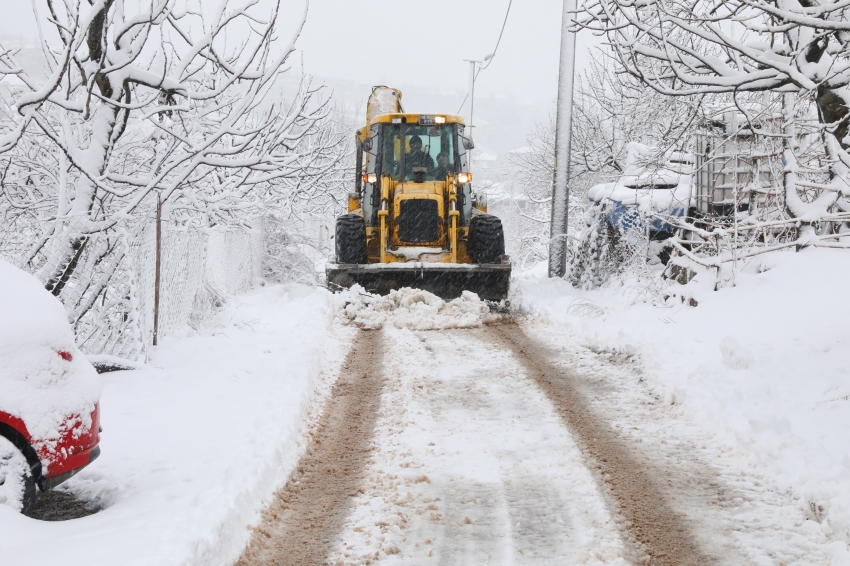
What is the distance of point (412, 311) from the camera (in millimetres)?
11367

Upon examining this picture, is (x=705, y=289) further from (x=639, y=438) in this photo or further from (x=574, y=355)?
(x=639, y=438)

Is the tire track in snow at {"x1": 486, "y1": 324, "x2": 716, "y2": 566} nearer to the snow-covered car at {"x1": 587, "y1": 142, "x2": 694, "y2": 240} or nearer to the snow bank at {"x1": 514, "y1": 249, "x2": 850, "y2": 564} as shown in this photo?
the snow bank at {"x1": 514, "y1": 249, "x2": 850, "y2": 564}

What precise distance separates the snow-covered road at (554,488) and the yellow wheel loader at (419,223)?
4.90m

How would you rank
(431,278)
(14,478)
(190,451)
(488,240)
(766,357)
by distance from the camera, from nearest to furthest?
1. (14,478)
2. (190,451)
3. (766,357)
4. (431,278)
5. (488,240)

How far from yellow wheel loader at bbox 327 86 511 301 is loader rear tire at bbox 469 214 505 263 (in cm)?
2

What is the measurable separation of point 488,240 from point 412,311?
7.13 feet

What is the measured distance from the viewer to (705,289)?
31.6 feet

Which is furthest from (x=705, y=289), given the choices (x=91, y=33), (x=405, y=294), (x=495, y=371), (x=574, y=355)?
(x=91, y=33)

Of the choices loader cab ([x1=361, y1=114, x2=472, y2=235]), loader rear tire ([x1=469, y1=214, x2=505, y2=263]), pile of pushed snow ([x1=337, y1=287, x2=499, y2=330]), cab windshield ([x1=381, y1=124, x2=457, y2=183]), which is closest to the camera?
pile of pushed snow ([x1=337, y1=287, x2=499, y2=330])

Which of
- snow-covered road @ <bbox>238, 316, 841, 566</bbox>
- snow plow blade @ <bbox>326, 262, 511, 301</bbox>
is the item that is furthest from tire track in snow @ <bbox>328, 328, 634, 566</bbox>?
snow plow blade @ <bbox>326, 262, 511, 301</bbox>

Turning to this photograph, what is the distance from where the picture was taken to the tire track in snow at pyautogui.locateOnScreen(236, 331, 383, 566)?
3873mm

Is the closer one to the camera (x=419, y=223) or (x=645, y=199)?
(x=645, y=199)

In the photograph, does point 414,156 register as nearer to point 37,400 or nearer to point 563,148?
point 563,148

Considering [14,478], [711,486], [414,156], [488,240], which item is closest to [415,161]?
[414,156]
